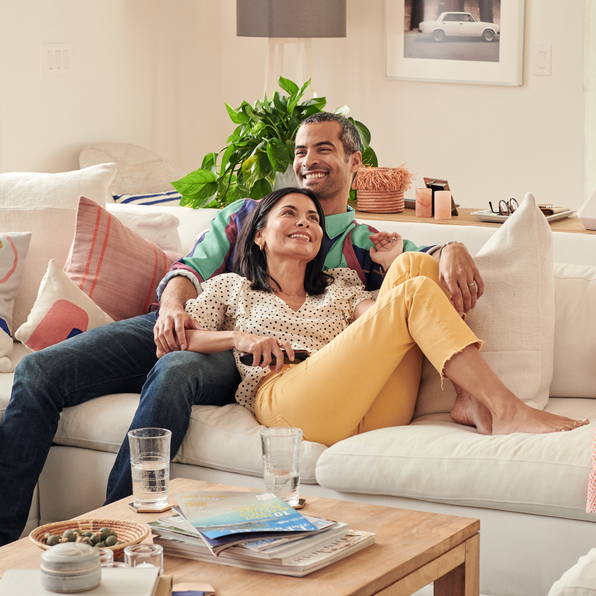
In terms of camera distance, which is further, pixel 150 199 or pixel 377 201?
pixel 150 199

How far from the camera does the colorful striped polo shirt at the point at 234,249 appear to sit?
117 inches

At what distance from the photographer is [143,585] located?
4.86 feet

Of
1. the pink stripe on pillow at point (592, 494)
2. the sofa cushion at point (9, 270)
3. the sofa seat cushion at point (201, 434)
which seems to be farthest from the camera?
the sofa cushion at point (9, 270)

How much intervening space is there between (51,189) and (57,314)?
56 centimetres

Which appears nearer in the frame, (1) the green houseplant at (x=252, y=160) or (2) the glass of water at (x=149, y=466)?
(2) the glass of water at (x=149, y=466)

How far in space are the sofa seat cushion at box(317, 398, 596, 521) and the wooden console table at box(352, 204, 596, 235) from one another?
111cm

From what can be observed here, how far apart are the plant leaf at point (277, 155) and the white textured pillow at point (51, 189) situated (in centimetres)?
55

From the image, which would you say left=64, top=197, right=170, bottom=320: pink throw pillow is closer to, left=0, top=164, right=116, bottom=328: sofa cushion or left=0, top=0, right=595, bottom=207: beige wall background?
left=0, top=164, right=116, bottom=328: sofa cushion

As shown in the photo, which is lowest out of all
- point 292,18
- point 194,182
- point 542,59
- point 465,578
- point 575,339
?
point 465,578

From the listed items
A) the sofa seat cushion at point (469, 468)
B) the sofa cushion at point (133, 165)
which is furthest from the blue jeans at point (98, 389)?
the sofa cushion at point (133, 165)

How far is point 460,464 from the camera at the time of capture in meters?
2.29

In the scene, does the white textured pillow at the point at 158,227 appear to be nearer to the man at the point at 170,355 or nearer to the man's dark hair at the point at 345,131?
the man at the point at 170,355

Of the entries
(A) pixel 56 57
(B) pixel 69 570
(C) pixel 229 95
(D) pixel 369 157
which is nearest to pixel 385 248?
(D) pixel 369 157

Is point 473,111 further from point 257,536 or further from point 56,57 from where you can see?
point 257,536
